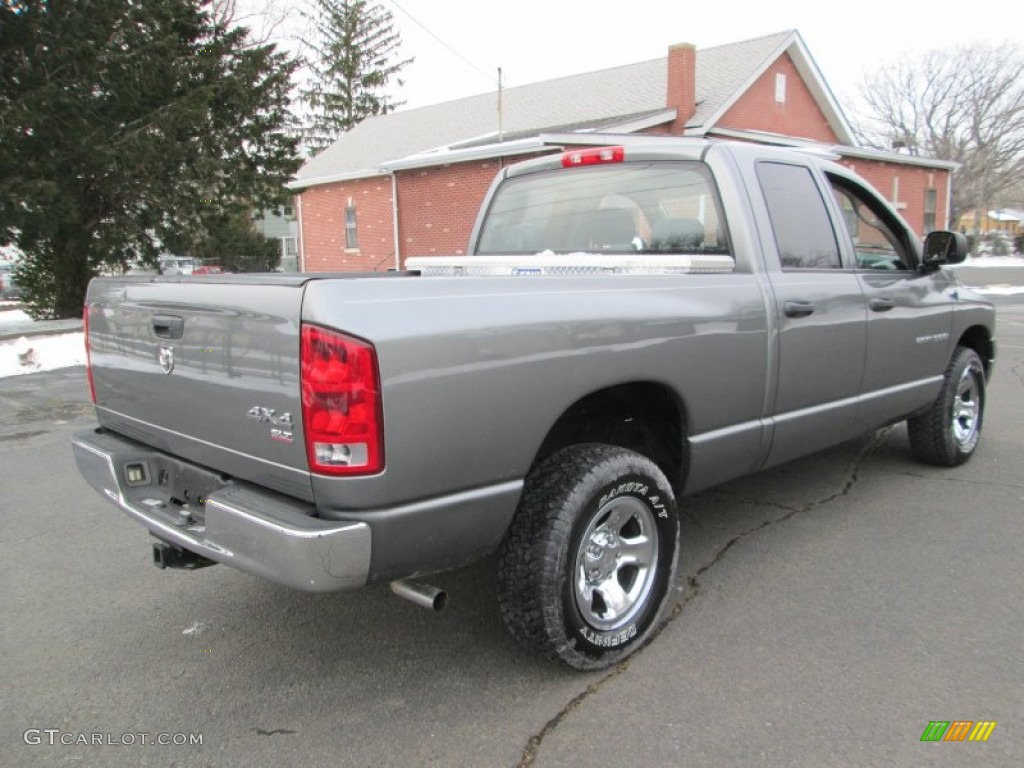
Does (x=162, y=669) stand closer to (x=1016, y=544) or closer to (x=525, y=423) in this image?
(x=525, y=423)

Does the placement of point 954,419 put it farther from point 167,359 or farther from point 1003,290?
point 1003,290

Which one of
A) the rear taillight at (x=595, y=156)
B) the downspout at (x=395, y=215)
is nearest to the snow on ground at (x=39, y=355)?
the rear taillight at (x=595, y=156)

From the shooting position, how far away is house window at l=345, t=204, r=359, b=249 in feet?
80.2

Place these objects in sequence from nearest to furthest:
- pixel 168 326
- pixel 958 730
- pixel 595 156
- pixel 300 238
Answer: pixel 958 730 < pixel 168 326 < pixel 595 156 < pixel 300 238

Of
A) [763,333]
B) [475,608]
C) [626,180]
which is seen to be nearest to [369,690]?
[475,608]

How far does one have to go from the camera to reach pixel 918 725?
2455 millimetres

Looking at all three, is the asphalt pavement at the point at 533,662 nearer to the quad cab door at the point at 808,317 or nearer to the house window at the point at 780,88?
the quad cab door at the point at 808,317

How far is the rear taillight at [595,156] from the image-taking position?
388 cm

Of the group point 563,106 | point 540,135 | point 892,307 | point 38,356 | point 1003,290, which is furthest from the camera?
point 1003,290

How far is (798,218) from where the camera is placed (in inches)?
148

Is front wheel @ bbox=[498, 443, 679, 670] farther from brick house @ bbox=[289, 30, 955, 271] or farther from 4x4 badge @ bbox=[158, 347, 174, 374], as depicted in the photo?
brick house @ bbox=[289, 30, 955, 271]

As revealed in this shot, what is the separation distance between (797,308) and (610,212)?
3.32ft

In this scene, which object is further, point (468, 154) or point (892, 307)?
point (468, 154)

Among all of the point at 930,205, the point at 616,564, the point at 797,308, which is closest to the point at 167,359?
the point at 616,564
